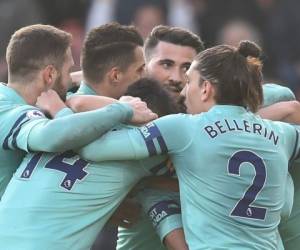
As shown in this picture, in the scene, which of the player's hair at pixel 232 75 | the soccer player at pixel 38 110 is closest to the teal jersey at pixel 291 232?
the player's hair at pixel 232 75

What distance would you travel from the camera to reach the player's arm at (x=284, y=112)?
4793 millimetres

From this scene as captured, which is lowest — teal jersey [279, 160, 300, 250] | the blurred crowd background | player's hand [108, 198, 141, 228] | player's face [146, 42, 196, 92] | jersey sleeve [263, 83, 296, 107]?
the blurred crowd background

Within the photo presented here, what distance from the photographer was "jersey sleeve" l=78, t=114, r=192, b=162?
169 inches

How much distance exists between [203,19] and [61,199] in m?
6.30

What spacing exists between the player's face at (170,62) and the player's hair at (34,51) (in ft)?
3.19

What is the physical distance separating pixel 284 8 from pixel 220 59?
602cm

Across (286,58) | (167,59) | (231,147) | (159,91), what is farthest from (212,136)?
(286,58)

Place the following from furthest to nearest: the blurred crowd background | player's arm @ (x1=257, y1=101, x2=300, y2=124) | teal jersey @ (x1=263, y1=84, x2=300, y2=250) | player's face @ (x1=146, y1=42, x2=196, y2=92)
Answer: the blurred crowd background
player's face @ (x1=146, y1=42, x2=196, y2=92)
teal jersey @ (x1=263, y1=84, x2=300, y2=250)
player's arm @ (x1=257, y1=101, x2=300, y2=124)

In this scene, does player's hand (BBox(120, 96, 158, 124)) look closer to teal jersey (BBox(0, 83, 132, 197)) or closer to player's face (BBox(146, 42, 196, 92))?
teal jersey (BBox(0, 83, 132, 197))

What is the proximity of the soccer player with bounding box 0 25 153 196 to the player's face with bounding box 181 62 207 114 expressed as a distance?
0.30m

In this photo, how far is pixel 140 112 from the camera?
14.4 ft

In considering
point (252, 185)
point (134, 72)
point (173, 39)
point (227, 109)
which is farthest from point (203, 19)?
point (252, 185)

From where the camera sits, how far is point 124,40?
4930mm

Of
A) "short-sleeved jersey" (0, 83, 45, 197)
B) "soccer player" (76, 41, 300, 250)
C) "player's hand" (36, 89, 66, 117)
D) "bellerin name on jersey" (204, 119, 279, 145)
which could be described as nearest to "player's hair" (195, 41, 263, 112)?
"soccer player" (76, 41, 300, 250)
